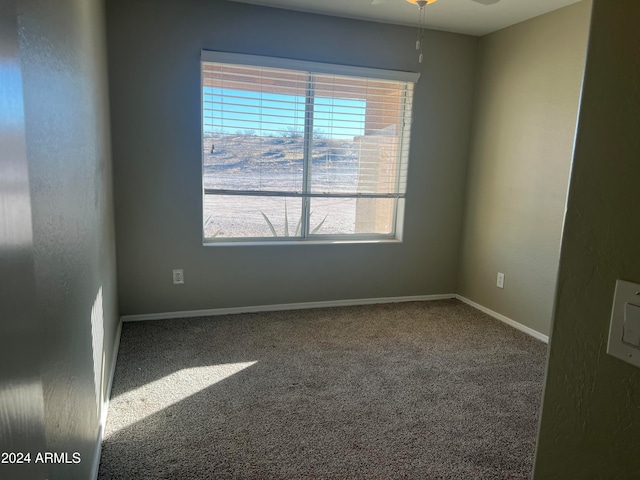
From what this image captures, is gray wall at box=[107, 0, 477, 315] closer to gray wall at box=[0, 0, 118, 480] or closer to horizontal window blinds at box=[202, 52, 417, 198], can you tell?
horizontal window blinds at box=[202, 52, 417, 198]

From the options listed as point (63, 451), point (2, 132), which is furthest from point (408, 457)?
point (2, 132)

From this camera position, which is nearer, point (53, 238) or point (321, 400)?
point (53, 238)

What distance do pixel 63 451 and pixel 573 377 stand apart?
1.26 metres

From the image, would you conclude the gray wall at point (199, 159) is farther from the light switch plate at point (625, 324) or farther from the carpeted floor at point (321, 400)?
the light switch plate at point (625, 324)

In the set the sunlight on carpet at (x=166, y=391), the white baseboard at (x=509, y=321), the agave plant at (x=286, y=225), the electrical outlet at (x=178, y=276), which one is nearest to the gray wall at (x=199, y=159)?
the electrical outlet at (x=178, y=276)

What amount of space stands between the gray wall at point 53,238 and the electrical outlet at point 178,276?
1.03 meters

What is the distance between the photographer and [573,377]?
2.34 ft

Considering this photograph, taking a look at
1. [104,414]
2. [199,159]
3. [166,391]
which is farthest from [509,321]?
[104,414]

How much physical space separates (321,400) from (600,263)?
1.95m

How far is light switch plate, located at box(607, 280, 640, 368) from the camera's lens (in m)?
0.61

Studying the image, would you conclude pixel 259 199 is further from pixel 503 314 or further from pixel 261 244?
pixel 503 314

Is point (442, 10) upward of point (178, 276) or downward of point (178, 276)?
upward

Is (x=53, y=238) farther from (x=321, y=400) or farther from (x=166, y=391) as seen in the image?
(x=321, y=400)

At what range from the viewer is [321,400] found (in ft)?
7.72
